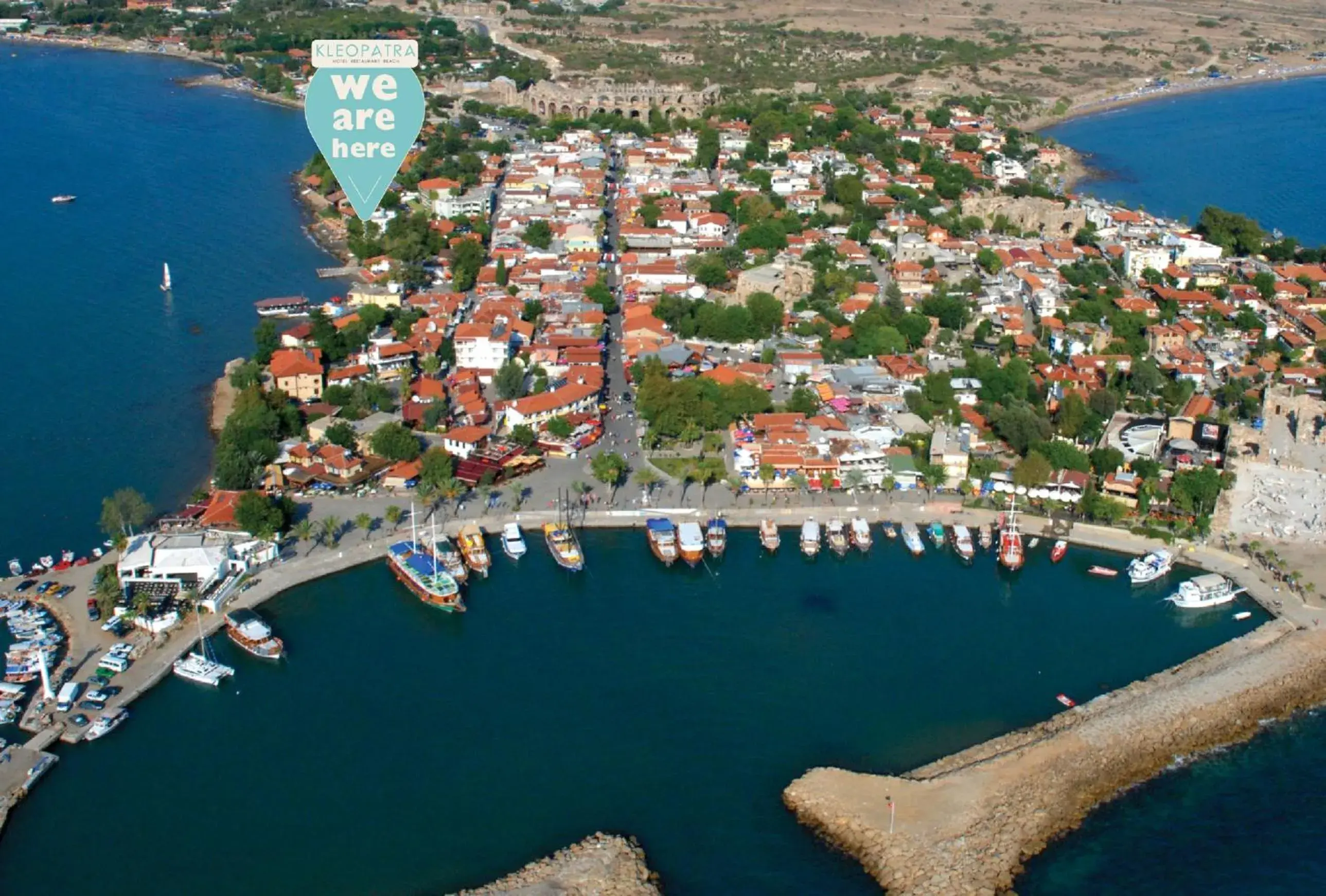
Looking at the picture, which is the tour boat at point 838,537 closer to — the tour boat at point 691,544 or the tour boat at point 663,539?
the tour boat at point 691,544

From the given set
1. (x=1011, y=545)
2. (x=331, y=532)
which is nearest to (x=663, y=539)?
(x=331, y=532)

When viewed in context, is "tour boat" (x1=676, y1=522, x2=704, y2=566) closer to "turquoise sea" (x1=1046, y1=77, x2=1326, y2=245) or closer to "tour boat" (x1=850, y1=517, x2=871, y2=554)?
"tour boat" (x1=850, y1=517, x2=871, y2=554)

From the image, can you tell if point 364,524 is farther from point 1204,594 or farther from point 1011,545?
point 1204,594

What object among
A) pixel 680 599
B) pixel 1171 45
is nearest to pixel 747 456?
pixel 680 599

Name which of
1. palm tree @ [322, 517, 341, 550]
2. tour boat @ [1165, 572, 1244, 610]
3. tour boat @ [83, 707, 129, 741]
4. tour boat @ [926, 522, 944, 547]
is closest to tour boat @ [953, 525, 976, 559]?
tour boat @ [926, 522, 944, 547]

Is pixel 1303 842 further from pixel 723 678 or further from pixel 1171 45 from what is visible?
pixel 1171 45
